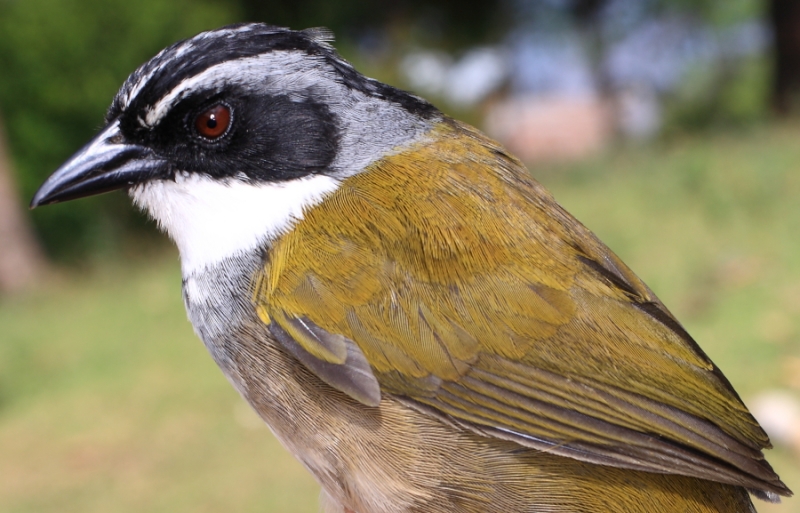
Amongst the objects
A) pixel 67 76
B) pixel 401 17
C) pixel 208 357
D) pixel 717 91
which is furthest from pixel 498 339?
pixel 717 91

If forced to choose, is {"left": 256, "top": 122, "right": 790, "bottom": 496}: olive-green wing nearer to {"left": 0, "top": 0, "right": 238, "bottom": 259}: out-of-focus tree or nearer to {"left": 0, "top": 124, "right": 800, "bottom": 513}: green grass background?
{"left": 0, "top": 124, "right": 800, "bottom": 513}: green grass background

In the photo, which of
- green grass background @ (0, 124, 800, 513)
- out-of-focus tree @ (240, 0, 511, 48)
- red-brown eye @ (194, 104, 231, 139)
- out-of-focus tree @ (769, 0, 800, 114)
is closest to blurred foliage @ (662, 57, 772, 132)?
out-of-focus tree @ (240, 0, 511, 48)

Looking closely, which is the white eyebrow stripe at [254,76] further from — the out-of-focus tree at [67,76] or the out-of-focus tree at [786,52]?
the out-of-focus tree at [786,52]

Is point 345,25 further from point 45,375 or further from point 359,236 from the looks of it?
point 359,236

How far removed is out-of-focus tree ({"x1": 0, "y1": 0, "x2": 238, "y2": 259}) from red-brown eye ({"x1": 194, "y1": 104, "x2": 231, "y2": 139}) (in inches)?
497

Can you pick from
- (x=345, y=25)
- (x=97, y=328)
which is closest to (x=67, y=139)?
(x=97, y=328)

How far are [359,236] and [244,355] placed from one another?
0.51m

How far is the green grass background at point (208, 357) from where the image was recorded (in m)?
6.06

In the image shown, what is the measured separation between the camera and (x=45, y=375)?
8.54 meters

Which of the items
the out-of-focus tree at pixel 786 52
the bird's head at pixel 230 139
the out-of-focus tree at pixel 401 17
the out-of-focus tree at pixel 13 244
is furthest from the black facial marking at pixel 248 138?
the out-of-focus tree at pixel 401 17

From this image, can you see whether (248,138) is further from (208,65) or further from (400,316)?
(400,316)

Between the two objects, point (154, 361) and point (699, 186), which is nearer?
point (154, 361)

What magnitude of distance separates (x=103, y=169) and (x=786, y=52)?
18.0 metres

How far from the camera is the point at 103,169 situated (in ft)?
8.14
